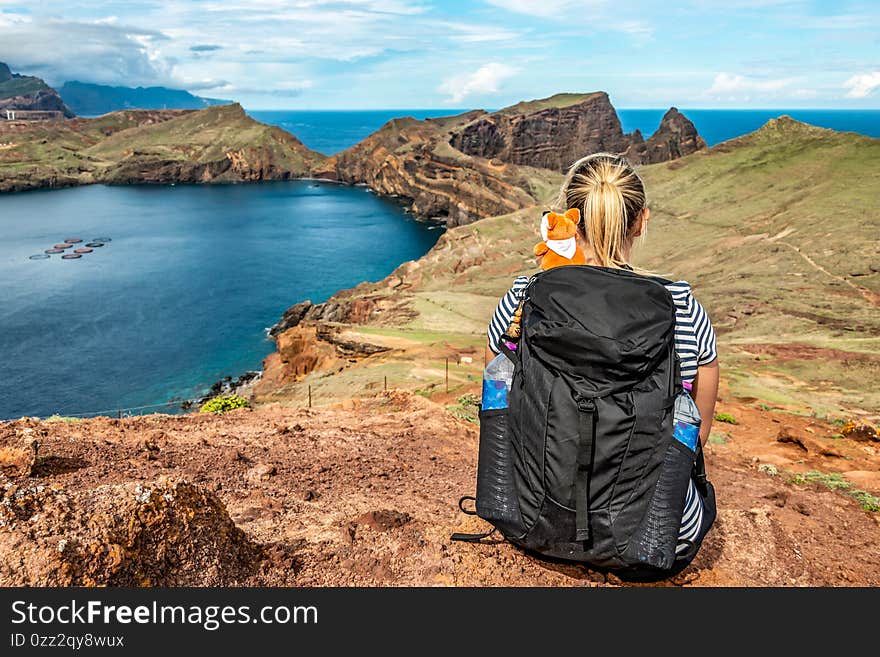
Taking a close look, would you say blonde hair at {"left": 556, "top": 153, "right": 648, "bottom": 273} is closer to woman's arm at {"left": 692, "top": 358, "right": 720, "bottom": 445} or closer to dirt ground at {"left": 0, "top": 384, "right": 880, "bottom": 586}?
woman's arm at {"left": 692, "top": 358, "right": 720, "bottom": 445}

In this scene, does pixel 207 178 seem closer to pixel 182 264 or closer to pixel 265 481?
pixel 182 264

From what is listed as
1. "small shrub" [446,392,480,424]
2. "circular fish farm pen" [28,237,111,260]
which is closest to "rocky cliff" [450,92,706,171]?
"circular fish farm pen" [28,237,111,260]

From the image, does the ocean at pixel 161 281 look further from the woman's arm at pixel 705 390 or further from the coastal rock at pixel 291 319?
the woman's arm at pixel 705 390

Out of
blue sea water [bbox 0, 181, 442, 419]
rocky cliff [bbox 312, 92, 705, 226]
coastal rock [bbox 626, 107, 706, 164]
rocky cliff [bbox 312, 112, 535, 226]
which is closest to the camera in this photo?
blue sea water [bbox 0, 181, 442, 419]

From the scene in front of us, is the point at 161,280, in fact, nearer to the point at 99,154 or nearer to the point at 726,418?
the point at 726,418

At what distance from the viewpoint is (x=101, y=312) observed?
63.8 meters

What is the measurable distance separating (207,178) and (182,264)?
353 feet

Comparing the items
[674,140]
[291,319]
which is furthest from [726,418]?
[674,140]

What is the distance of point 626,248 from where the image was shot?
392cm

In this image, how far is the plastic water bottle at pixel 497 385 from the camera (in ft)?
12.5

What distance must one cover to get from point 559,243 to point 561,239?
0.03 metres

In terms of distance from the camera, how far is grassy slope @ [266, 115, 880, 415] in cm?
2325

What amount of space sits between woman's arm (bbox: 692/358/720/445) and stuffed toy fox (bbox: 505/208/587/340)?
1.06 metres

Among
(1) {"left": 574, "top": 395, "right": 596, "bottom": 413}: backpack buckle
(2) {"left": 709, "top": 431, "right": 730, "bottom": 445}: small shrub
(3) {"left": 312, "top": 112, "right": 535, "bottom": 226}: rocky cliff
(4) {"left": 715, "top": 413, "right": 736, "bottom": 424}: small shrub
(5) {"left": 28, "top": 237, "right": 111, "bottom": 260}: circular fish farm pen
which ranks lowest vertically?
(5) {"left": 28, "top": 237, "right": 111, "bottom": 260}: circular fish farm pen
